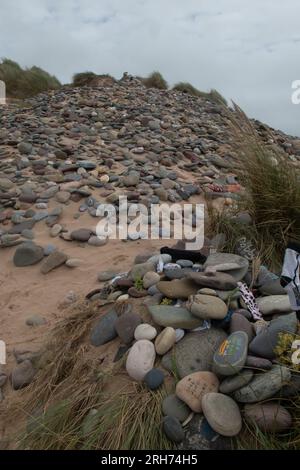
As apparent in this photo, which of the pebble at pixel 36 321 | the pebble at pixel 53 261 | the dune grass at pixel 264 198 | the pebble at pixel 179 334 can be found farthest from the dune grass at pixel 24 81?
the pebble at pixel 179 334

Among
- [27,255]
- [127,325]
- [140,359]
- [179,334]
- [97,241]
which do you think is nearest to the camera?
[140,359]

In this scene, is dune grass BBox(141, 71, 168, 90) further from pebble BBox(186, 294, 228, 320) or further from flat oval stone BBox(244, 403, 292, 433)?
→ flat oval stone BBox(244, 403, 292, 433)

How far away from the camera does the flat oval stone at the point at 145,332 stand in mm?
2178

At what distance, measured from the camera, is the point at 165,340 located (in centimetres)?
208

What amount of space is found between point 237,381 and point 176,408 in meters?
0.29

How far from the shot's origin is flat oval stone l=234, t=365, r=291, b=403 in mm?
1686

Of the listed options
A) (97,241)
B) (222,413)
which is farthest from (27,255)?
(222,413)

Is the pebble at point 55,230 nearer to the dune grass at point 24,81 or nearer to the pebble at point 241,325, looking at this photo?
the pebble at point 241,325

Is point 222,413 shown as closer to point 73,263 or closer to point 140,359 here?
point 140,359

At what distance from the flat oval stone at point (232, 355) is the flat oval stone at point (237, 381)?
0.02m

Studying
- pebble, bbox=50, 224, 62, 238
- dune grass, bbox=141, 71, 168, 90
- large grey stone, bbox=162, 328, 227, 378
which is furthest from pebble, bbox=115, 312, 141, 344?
dune grass, bbox=141, 71, 168, 90

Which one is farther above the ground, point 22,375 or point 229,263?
point 229,263
